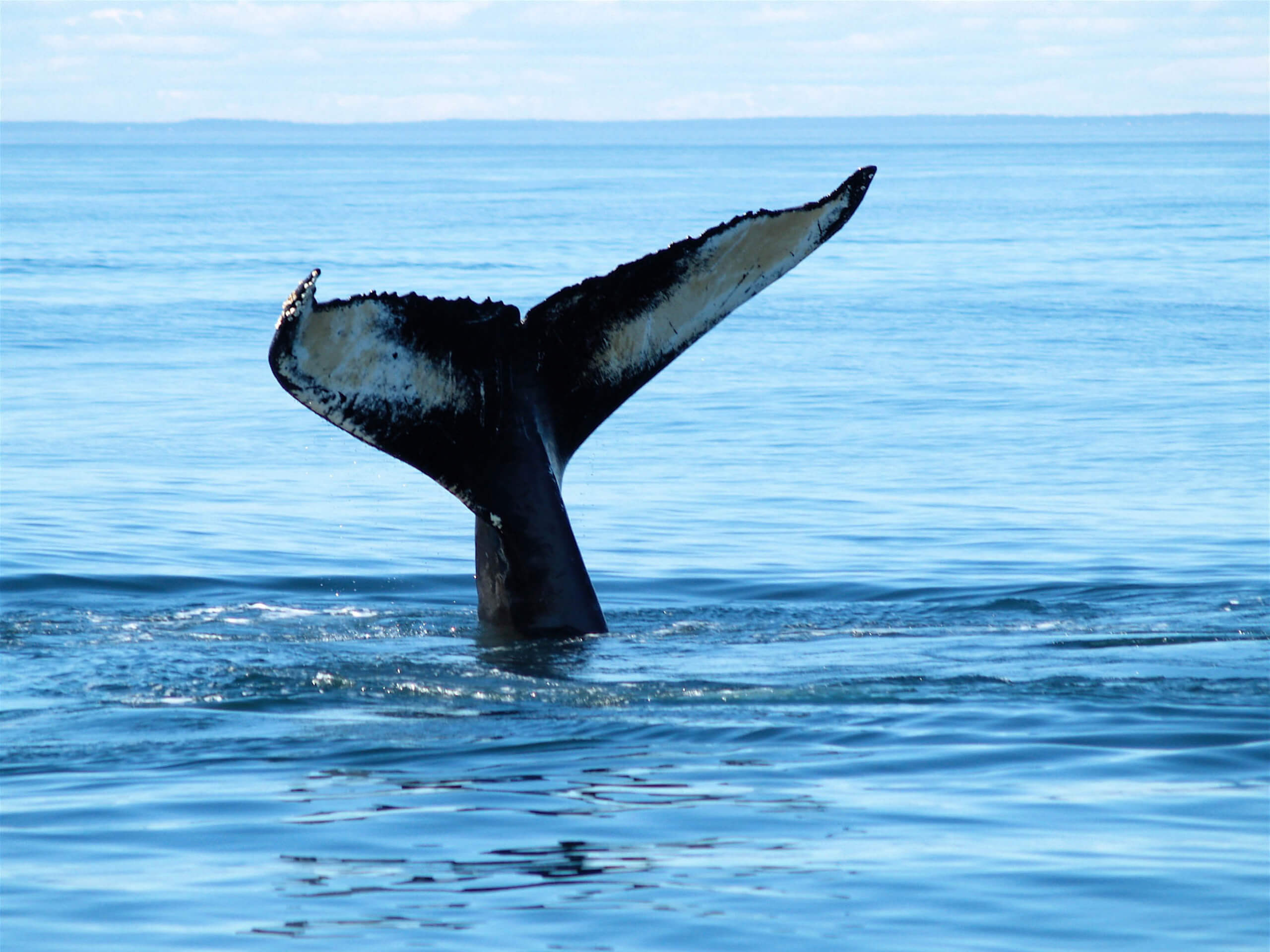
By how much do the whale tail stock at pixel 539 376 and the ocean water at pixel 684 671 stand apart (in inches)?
14.0

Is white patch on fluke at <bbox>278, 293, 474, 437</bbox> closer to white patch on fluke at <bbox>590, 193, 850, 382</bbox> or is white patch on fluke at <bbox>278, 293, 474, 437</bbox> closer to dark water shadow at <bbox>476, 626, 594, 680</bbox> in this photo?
white patch on fluke at <bbox>590, 193, 850, 382</bbox>

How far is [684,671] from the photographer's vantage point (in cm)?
762

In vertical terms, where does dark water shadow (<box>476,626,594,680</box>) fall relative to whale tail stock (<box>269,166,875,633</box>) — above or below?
below

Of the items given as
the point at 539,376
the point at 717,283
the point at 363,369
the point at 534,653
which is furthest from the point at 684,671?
the point at 363,369

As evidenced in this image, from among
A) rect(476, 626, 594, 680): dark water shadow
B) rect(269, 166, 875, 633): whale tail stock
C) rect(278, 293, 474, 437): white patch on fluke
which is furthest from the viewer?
rect(476, 626, 594, 680): dark water shadow

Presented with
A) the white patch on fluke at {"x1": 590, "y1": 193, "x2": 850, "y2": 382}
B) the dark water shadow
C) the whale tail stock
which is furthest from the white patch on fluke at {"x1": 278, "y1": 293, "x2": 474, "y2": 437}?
the dark water shadow

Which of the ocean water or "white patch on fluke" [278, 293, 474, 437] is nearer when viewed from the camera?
the ocean water

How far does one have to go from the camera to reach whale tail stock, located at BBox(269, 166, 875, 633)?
700 centimetres

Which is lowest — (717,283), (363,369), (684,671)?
(684,671)

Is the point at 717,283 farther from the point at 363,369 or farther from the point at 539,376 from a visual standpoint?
the point at 363,369

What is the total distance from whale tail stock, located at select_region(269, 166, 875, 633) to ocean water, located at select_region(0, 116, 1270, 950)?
0.35 meters

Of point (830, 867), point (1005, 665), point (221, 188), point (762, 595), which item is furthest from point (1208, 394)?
point (221, 188)

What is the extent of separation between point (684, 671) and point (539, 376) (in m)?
1.31

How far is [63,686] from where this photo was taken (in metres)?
7.42
